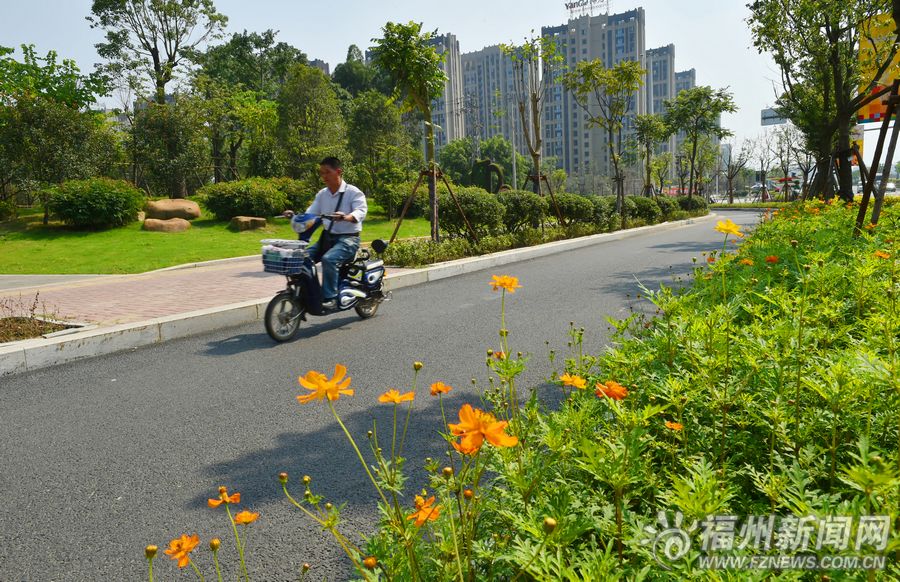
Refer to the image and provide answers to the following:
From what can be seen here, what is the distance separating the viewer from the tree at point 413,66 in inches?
490

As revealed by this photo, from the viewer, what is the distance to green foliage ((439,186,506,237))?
43.1ft

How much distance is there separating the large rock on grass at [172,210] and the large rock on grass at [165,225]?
1.40 metres

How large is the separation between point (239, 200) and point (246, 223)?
5.20 feet

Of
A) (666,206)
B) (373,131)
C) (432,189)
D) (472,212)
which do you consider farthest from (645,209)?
(373,131)

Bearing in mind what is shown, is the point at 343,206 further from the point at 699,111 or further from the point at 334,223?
the point at 699,111

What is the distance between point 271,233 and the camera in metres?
19.6

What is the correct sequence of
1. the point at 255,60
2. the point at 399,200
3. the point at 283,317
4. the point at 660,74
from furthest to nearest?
the point at 660,74 < the point at 255,60 < the point at 399,200 < the point at 283,317

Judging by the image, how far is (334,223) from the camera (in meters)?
6.50

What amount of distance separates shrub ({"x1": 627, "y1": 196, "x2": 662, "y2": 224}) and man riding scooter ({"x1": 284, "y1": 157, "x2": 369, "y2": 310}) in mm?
19232

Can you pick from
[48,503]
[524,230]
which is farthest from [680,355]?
[524,230]

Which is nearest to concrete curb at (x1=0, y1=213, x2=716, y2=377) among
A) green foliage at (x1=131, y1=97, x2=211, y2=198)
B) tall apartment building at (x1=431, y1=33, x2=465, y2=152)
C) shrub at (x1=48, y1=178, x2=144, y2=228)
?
shrub at (x1=48, y1=178, x2=144, y2=228)

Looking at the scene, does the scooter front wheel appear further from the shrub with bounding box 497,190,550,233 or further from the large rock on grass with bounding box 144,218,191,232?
the large rock on grass with bounding box 144,218,191,232

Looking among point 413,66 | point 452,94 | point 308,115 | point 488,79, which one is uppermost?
point 488,79

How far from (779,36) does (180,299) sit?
15.0 meters
